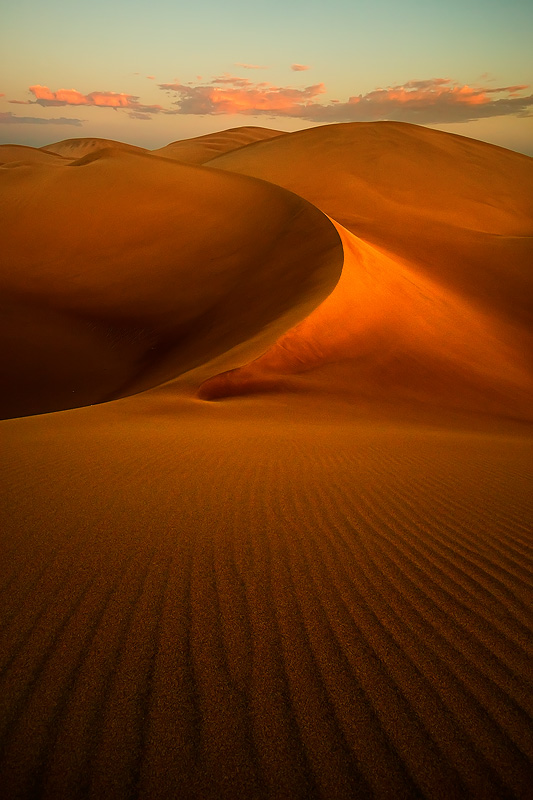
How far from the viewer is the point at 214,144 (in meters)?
79.6

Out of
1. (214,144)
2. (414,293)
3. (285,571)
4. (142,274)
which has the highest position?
(214,144)

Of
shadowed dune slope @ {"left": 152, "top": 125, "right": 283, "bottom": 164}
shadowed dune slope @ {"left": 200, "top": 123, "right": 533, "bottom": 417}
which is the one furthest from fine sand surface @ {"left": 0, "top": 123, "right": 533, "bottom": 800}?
shadowed dune slope @ {"left": 152, "top": 125, "right": 283, "bottom": 164}

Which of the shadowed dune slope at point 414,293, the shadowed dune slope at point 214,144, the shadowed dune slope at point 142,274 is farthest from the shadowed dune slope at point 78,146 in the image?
the shadowed dune slope at point 142,274

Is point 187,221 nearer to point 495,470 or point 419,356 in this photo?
point 419,356

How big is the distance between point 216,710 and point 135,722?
0.29m

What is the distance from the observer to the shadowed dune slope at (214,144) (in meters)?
71.1

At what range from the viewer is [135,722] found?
1934 mm

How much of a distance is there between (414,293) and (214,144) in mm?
74835

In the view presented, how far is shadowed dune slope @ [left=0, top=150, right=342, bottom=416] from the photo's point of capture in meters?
13.5

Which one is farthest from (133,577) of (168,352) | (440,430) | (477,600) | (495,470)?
(168,352)

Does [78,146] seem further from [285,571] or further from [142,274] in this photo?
[285,571]

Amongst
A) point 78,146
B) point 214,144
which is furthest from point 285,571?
point 78,146

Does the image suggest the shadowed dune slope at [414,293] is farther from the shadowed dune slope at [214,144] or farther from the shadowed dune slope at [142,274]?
the shadowed dune slope at [214,144]

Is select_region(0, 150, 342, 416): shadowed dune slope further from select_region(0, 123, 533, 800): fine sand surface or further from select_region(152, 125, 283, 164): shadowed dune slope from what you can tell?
select_region(152, 125, 283, 164): shadowed dune slope
